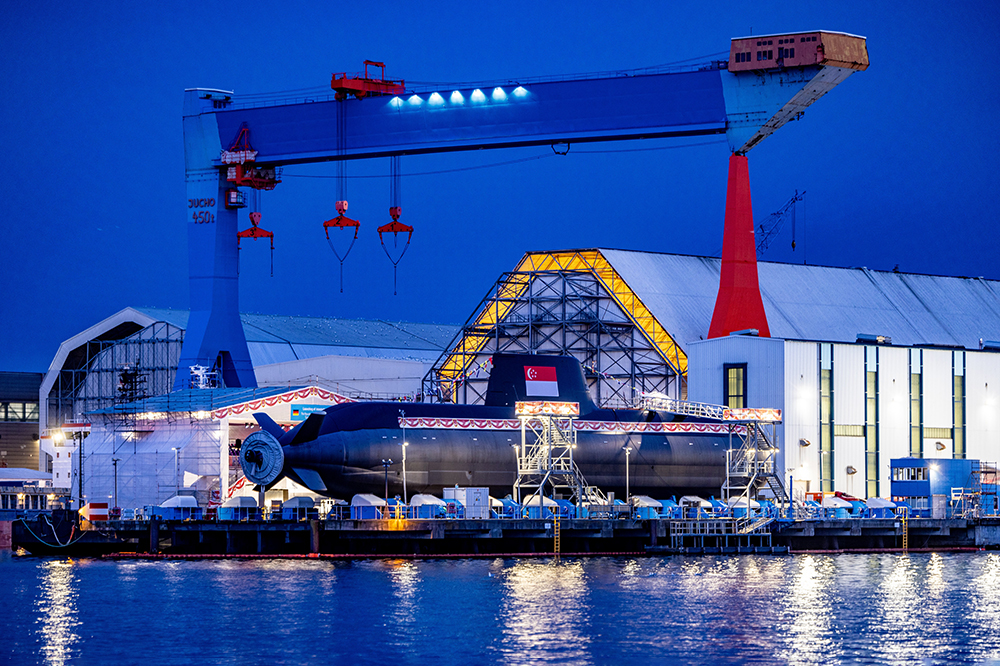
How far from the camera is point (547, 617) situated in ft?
160

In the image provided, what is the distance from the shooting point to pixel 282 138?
79000 mm

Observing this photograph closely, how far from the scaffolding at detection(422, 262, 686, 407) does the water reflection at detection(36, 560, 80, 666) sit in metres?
43.5

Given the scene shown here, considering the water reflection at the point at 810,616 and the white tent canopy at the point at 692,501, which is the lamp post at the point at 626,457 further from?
the water reflection at the point at 810,616

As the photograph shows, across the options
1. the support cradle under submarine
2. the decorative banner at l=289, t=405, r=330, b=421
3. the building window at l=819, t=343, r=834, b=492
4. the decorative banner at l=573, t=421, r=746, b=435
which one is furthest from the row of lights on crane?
the building window at l=819, t=343, r=834, b=492

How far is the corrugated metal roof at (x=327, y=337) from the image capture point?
113m

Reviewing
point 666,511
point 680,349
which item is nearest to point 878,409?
point 680,349

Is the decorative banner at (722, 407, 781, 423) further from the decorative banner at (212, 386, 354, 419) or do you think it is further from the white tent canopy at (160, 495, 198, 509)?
the white tent canopy at (160, 495, 198, 509)

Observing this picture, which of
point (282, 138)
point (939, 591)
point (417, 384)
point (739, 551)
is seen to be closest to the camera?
point (939, 591)

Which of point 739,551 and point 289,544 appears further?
point 739,551

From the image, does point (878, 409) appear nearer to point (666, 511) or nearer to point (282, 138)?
point (666, 511)

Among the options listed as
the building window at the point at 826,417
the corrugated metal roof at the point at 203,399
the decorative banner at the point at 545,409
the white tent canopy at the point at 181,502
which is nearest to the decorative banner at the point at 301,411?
the corrugated metal roof at the point at 203,399

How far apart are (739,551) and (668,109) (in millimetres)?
23217

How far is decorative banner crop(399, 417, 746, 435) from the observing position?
236ft

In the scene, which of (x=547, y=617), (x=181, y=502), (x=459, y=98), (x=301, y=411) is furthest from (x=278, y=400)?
(x=547, y=617)
